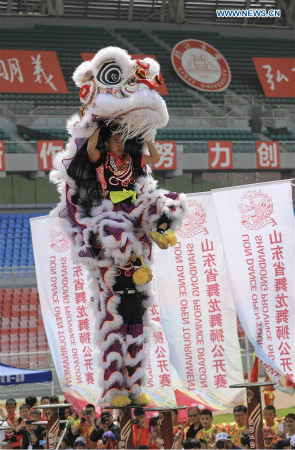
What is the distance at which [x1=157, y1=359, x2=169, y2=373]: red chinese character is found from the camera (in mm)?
8188

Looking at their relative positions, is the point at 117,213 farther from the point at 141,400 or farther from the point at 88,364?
the point at 88,364

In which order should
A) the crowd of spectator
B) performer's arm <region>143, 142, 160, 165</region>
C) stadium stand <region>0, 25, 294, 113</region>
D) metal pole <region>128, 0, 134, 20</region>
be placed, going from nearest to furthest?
performer's arm <region>143, 142, 160, 165</region>, the crowd of spectator, stadium stand <region>0, 25, 294, 113</region>, metal pole <region>128, 0, 134, 20</region>

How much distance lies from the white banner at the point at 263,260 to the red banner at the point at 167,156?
1196cm

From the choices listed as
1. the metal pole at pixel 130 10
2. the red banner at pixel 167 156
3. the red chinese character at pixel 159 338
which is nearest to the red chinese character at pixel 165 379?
the red chinese character at pixel 159 338

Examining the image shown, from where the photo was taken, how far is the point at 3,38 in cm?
2259

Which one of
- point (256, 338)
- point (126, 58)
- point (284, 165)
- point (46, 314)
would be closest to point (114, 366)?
point (126, 58)

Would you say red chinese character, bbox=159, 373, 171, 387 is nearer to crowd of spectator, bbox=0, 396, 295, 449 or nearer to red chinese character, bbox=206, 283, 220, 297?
crowd of spectator, bbox=0, 396, 295, 449

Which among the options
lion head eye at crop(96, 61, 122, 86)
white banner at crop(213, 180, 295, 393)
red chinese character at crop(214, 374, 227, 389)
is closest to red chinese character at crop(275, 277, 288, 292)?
white banner at crop(213, 180, 295, 393)

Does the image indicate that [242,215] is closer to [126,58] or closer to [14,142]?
[126,58]

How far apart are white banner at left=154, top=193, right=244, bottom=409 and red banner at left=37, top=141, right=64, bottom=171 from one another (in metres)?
11.1

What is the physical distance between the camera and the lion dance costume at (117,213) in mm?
5020

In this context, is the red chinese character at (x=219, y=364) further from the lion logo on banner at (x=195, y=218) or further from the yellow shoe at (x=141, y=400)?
the yellow shoe at (x=141, y=400)

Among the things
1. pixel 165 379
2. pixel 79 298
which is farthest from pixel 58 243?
pixel 165 379

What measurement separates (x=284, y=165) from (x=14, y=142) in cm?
596
